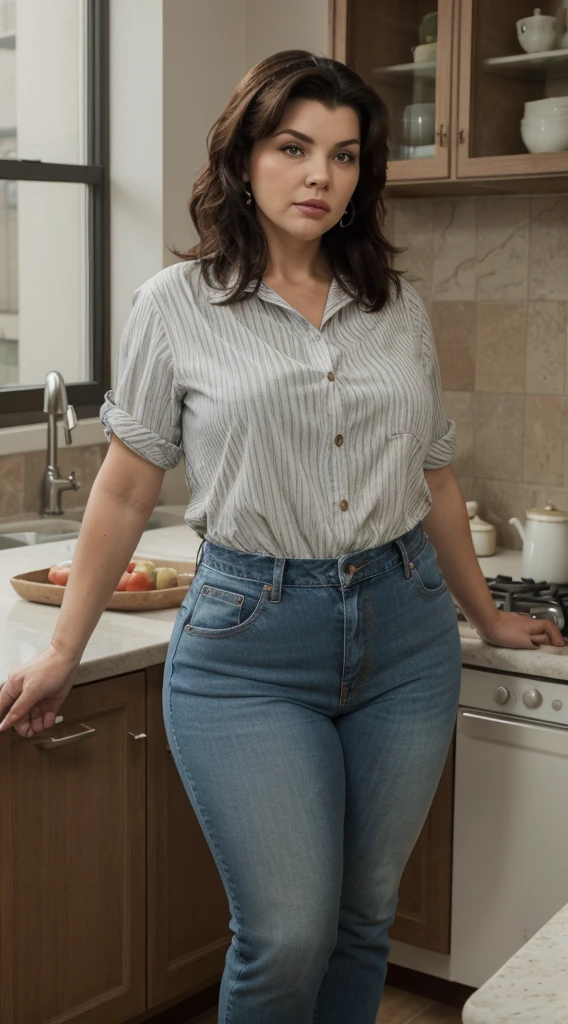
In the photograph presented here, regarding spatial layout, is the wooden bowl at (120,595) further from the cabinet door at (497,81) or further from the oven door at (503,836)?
the cabinet door at (497,81)

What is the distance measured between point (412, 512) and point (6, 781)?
73 centimetres

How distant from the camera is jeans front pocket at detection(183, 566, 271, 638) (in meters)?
1.60

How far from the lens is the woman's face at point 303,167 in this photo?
167cm

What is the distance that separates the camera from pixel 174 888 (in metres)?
2.20

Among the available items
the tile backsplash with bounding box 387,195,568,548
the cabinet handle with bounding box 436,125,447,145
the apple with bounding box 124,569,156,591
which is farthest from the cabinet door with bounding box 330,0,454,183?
the apple with bounding box 124,569,156,591

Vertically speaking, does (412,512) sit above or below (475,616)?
above

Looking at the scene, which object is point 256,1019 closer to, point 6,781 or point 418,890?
point 6,781

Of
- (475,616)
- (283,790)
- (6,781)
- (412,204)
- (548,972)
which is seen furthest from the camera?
(412,204)

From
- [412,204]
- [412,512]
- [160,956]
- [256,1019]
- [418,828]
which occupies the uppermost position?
[412,204]

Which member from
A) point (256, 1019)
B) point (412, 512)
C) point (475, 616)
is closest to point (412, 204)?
point (475, 616)

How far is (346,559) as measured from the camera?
5.29 ft

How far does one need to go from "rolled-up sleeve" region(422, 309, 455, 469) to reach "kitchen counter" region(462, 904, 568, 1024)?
114 cm

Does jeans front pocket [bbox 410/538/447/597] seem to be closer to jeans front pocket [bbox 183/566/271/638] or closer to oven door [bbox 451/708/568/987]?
jeans front pocket [bbox 183/566/271/638]

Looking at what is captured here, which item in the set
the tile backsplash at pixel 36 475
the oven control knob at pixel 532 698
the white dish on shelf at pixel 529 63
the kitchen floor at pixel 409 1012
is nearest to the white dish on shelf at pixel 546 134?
the white dish on shelf at pixel 529 63
